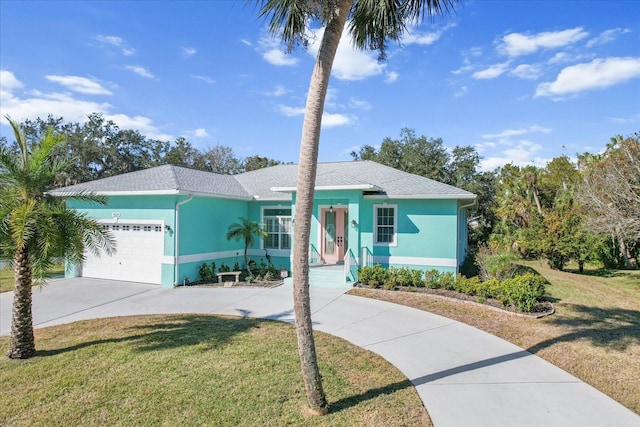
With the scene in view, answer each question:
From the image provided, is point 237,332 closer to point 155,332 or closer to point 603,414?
point 155,332

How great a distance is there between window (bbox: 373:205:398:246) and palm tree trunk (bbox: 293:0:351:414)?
9587mm

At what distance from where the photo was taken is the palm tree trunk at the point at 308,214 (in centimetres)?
445

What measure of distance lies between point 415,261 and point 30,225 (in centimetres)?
1122

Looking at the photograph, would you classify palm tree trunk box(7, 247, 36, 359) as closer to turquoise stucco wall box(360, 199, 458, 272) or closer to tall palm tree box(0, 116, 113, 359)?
tall palm tree box(0, 116, 113, 359)

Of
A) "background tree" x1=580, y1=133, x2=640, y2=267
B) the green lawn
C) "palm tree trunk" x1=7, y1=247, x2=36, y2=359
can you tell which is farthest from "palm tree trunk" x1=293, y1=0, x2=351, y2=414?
"background tree" x1=580, y1=133, x2=640, y2=267

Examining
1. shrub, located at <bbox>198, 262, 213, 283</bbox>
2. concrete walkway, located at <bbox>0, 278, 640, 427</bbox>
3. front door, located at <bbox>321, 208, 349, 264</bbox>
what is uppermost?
front door, located at <bbox>321, 208, 349, 264</bbox>

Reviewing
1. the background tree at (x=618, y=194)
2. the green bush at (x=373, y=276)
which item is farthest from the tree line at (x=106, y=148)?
the background tree at (x=618, y=194)

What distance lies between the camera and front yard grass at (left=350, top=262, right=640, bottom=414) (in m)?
5.82

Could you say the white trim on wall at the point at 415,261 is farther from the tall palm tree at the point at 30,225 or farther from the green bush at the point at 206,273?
the tall palm tree at the point at 30,225

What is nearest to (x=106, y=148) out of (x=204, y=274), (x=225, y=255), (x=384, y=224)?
(x=225, y=255)

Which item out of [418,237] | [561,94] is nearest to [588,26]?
[561,94]

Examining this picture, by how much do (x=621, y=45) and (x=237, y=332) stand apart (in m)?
14.8

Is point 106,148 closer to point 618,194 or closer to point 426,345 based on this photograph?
point 426,345

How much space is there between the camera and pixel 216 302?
10.6 metres
